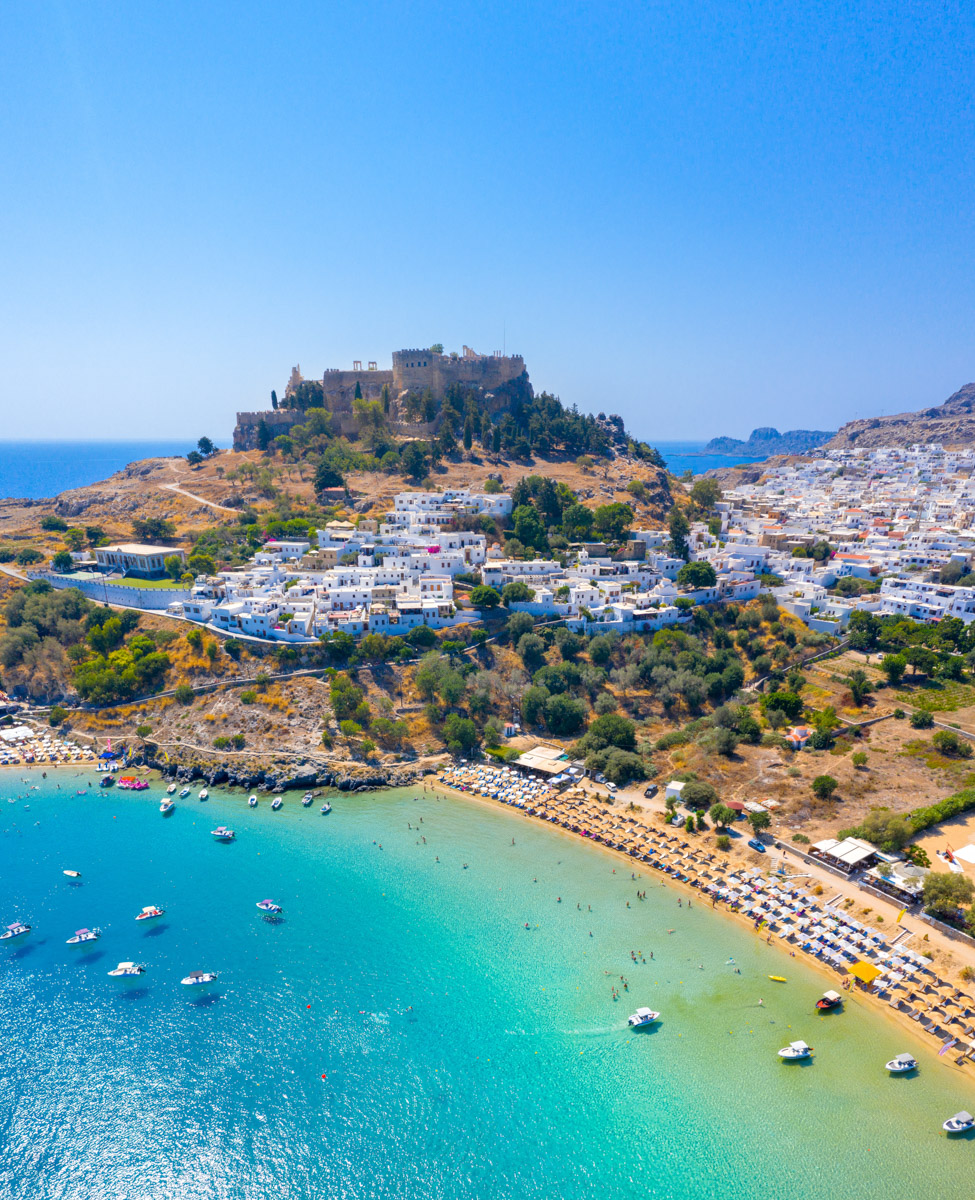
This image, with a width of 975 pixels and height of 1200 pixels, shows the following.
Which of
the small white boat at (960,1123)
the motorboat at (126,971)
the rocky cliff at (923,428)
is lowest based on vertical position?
the small white boat at (960,1123)

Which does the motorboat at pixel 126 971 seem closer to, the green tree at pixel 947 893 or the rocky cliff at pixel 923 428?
the green tree at pixel 947 893

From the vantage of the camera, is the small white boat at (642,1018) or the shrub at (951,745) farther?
the shrub at (951,745)

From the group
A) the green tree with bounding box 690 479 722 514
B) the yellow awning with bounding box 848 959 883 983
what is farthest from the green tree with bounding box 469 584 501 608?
the green tree with bounding box 690 479 722 514

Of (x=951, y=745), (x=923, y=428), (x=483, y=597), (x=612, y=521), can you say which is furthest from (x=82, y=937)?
(x=923, y=428)

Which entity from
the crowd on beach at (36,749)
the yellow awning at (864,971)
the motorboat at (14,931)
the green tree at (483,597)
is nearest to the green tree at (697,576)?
the green tree at (483,597)

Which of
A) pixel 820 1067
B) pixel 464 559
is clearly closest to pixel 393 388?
pixel 464 559

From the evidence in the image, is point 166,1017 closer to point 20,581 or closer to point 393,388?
point 20,581
